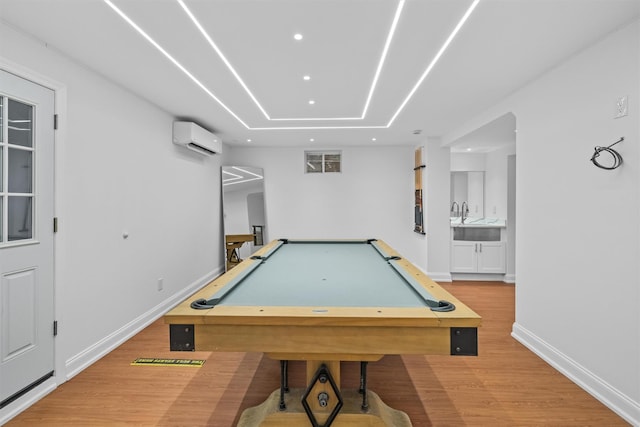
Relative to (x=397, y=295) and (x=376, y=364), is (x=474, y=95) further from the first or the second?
(x=376, y=364)

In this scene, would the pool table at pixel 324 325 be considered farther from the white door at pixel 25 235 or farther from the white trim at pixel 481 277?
the white trim at pixel 481 277

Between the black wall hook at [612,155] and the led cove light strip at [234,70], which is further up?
the led cove light strip at [234,70]

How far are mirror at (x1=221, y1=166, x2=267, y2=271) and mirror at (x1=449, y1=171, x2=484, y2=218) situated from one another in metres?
3.84

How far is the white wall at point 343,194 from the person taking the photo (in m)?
5.64

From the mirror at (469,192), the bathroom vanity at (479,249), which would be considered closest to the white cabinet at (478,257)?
the bathroom vanity at (479,249)

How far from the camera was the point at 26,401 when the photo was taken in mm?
1896

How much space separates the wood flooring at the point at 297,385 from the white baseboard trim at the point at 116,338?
63mm

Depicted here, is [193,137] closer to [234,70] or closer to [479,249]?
[234,70]

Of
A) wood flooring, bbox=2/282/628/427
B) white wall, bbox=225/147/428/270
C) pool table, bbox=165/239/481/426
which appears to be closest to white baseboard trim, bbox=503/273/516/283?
white wall, bbox=225/147/428/270

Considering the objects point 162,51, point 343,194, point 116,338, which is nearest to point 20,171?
point 162,51

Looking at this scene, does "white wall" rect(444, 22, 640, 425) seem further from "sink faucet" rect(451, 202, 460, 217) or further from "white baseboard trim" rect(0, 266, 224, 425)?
"white baseboard trim" rect(0, 266, 224, 425)

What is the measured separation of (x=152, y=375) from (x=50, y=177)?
1.61m

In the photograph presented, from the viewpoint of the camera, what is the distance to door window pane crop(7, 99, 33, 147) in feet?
6.09

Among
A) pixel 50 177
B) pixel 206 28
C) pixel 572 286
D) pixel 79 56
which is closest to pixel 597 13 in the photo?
pixel 572 286
